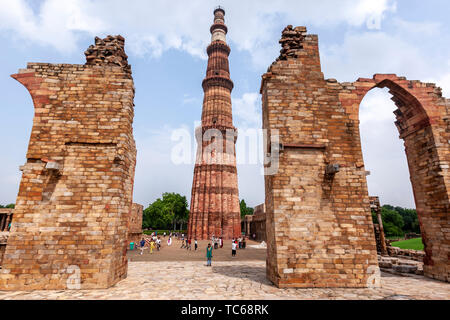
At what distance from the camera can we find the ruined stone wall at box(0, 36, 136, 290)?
5.34 metres

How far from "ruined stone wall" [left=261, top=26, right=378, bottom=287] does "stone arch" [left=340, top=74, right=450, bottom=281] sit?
3.45ft

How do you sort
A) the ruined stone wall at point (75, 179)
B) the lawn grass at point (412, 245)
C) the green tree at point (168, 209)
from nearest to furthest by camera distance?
1. the ruined stone wall at point (75, 179)
2. the lawn grass at point (412, 245)
3. the green tree at point (168, 209)

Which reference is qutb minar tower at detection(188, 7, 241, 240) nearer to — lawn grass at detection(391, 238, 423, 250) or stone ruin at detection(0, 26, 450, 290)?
lawn grass at detection(391, 238, 423, 250)

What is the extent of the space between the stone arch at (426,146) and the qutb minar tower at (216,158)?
19141 millimetres

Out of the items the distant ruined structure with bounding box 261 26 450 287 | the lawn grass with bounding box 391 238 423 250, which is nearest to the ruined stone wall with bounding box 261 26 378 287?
the distant ruined structure with bounding box 261 26 450 287

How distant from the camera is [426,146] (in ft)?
24.6

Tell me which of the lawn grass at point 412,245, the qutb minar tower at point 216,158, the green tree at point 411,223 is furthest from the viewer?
the green tree at point 411,223

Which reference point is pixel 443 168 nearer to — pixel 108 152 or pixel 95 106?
pixel 108 152

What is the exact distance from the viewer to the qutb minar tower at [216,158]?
24.8 meters

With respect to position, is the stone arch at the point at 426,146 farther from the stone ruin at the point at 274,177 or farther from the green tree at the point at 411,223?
the green tree at the point at 411,223

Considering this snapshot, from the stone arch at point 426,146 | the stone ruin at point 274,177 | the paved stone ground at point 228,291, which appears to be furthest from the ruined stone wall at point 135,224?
the stone arch at point 426,146

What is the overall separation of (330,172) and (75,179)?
6894 millimetres

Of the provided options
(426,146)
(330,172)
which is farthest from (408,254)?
(330,172)

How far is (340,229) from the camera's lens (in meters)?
6.01
